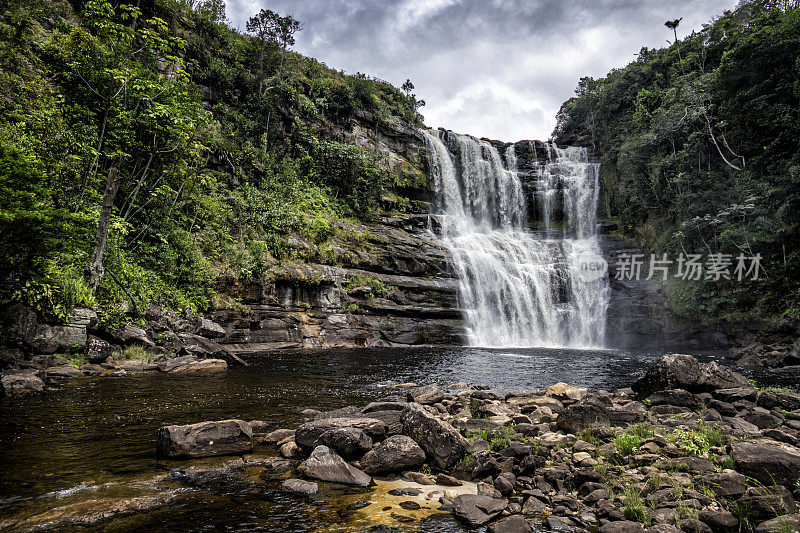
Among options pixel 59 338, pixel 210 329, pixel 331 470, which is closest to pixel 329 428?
pixel 331 470

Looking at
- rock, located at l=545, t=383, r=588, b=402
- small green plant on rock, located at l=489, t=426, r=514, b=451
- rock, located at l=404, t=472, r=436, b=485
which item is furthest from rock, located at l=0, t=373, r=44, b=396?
rock, located at l=545, t=383, r=588, b=402

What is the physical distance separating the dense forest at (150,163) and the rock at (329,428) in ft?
26.8

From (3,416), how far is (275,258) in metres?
16.4

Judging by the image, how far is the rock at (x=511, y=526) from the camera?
338 centimetres

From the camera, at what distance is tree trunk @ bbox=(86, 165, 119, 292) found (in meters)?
13.7

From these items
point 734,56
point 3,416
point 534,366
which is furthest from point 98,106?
point 734,56

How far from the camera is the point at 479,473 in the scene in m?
4.59

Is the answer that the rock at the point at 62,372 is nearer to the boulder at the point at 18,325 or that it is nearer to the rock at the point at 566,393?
the boulder at the point at 18,325

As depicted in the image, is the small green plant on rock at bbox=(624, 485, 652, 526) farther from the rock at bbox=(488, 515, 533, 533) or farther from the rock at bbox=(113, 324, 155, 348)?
the rock at bbox=(113, 324, 155, 348)

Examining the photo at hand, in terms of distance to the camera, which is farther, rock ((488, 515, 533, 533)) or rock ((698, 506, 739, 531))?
rock ((488, 515, 533, 533))

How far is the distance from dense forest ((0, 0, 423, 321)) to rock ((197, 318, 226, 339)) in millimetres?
1154

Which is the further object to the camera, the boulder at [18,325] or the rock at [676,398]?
the boulder at [18,325]

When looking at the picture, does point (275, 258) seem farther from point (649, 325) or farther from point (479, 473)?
point (649, 325)

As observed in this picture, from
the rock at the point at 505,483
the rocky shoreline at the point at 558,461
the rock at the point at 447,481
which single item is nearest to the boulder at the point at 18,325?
the rocky shoreline at the point at 558,461
